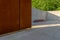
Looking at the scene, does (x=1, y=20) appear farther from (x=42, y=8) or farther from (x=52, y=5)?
(x=52, y=5)

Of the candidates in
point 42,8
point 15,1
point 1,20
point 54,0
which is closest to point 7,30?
point 1,20

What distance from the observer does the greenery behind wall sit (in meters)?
24.0

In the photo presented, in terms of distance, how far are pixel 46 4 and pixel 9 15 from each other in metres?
12.8

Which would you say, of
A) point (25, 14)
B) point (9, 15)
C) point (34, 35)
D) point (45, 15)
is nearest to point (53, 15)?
point (45, 15)

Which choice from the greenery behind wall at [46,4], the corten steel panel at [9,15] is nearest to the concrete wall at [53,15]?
the greenery behind wall at [46,4]

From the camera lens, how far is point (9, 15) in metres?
12.0

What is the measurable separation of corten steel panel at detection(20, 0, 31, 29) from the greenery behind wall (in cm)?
944

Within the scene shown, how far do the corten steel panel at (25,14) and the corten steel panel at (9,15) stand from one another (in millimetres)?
588

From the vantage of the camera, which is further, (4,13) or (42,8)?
(42,8)

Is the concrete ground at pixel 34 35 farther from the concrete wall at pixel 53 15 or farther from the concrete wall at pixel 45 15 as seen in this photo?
the concrete wall at pixel 53 15

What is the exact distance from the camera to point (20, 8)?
43.6ft

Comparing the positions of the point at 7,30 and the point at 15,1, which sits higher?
the point at 15,1

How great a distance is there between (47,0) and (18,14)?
485 inches

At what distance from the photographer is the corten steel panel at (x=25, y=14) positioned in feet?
44.4
